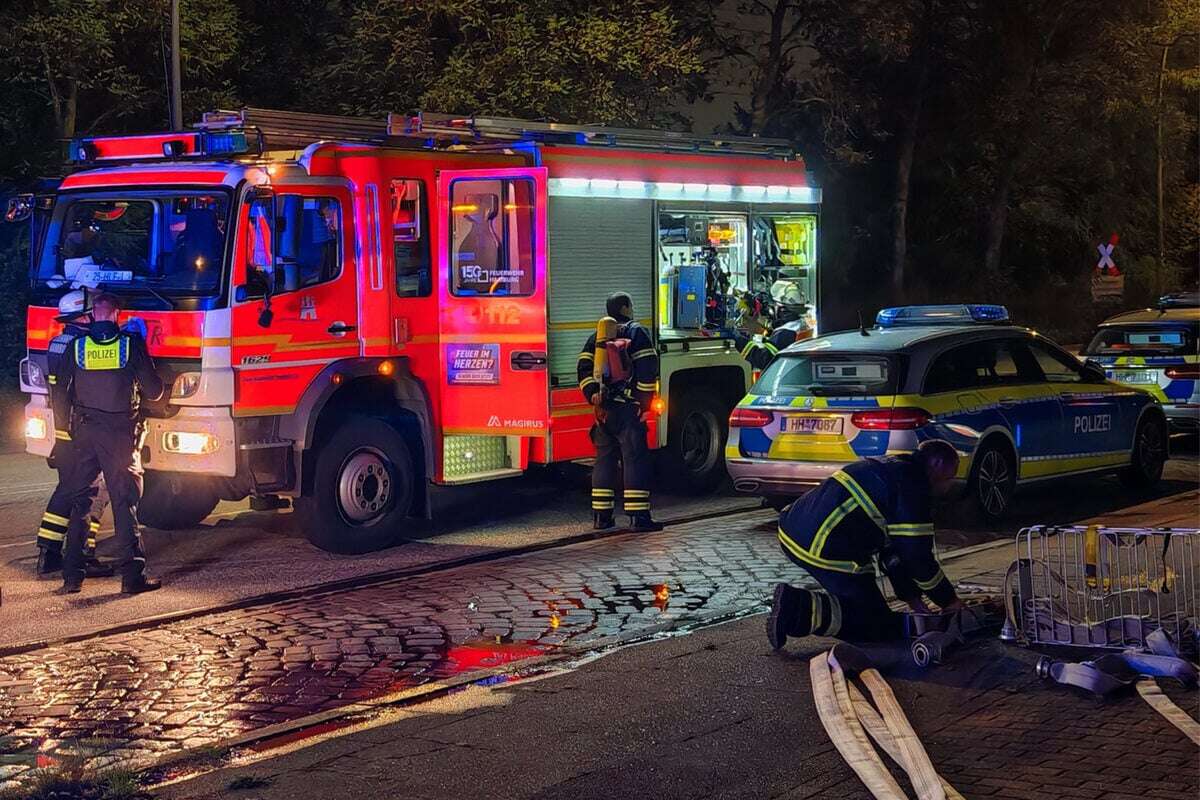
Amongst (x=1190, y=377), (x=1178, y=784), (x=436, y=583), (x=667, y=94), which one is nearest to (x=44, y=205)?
(x=436, y=583)

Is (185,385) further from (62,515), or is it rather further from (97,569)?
(97,569)

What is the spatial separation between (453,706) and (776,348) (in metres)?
8.12

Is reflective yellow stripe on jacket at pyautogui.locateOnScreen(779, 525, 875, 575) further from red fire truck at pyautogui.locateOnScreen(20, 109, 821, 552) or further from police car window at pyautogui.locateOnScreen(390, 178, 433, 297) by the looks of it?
police car window at pyautogui.locateOnScreen(390, 178, 433, 297)

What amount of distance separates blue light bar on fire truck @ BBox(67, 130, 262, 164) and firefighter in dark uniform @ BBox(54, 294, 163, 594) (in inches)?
67.1

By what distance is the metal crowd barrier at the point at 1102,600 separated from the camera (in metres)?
7.60

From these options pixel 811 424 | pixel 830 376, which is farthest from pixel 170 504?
pixel 830 376

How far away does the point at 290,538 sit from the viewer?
12.1m

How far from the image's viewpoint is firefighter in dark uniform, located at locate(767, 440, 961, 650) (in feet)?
25.3

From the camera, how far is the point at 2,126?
2511 centimetres

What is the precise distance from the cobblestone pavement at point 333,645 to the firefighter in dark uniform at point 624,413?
0.88 meters

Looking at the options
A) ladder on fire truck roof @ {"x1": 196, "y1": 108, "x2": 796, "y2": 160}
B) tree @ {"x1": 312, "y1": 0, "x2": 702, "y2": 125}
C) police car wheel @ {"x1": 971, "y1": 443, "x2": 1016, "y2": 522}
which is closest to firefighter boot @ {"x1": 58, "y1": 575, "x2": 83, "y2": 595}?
ladder on fire truck roof @ {"x1": 196, "y1": 108, "x2": 796, "y2": 160}

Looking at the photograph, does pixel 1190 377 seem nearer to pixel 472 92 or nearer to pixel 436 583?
pixel 436 583

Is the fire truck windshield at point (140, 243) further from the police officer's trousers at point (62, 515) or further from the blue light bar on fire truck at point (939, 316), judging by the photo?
the blue light bar on fire truck at point (939, 316)

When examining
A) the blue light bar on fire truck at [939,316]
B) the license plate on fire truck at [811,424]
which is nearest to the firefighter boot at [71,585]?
the license plate on fire truck at [811,424]
